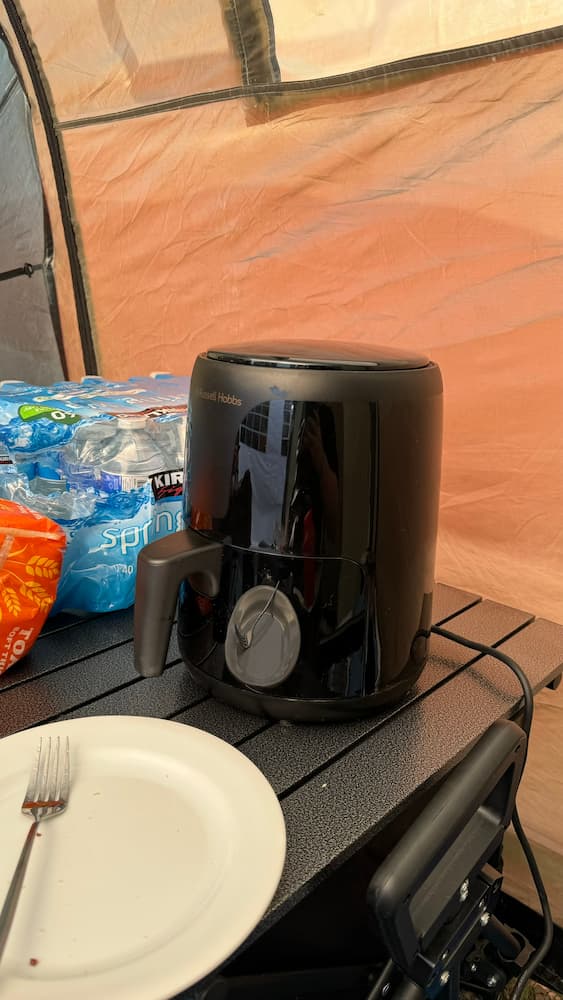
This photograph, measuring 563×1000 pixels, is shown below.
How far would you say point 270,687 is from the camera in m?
0.53

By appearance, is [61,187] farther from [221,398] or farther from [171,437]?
[221,398]

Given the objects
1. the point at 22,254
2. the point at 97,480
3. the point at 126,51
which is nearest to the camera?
the point at 97,480

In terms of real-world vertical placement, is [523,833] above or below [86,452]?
below

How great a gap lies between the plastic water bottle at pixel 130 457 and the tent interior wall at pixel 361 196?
0.36 meters

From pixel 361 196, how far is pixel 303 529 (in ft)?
1.94

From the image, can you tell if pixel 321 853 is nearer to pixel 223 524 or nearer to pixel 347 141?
pixel 223 524

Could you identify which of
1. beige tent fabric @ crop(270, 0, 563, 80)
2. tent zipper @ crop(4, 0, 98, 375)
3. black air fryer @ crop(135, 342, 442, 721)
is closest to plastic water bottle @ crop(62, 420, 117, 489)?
black air fryer @ crop(135, 342, 442, 721)

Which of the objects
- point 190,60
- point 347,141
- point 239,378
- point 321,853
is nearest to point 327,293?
point 347,141

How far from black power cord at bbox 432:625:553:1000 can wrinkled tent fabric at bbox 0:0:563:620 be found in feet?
0.85

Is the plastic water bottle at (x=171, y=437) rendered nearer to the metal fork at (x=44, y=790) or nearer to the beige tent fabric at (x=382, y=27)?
the metal fork at (x=44, y=790)

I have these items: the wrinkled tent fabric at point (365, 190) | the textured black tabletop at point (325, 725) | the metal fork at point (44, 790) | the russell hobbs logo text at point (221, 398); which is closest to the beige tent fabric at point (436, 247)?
the wrinkled tent fabric at point (365, 190)

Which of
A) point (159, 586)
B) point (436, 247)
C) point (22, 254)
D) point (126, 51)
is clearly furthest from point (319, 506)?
point (22, 254)

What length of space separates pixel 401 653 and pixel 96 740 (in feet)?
0.82

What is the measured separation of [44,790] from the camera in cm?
45
